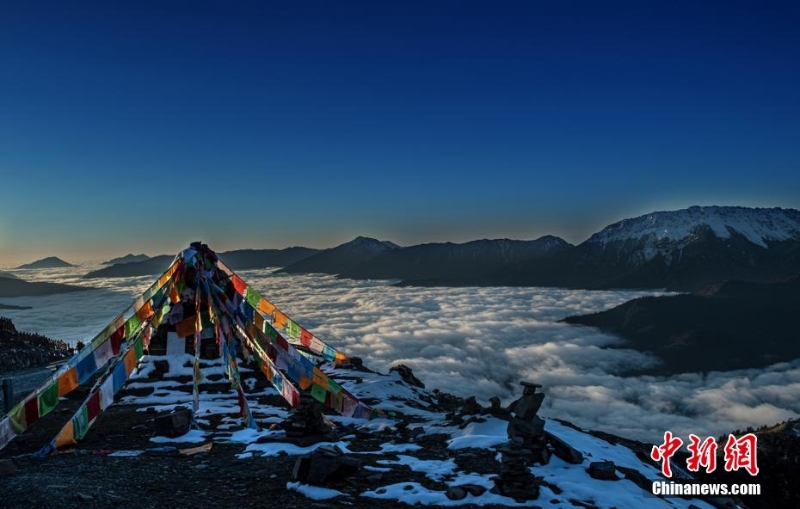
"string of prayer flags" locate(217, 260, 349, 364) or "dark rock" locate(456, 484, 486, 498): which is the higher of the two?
"string of prayer flags" locate(217, 260, 349, 364)

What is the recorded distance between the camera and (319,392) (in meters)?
23.4

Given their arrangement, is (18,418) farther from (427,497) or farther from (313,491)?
(427,497)

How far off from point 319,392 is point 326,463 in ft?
31.3

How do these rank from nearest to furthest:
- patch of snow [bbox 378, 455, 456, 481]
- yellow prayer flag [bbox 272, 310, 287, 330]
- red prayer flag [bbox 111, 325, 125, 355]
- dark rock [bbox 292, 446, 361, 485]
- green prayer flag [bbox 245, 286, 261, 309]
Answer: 1. dark rock [bbox 292, 446, 361, 485]
2. patch of snow [bbox 378, 455, 456, 481]
3. red prayer flag [bbox 111, 325, 125, 355]
4. green prayer flag [bbox 245, 286, 261, 309]
5. yellow prayer flag [bbox 272, 310, 287, 330]

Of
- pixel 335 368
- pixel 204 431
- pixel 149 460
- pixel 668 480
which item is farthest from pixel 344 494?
pixel 335 368

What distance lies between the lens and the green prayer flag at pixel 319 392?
918 inches

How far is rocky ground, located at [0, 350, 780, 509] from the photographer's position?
13227mm

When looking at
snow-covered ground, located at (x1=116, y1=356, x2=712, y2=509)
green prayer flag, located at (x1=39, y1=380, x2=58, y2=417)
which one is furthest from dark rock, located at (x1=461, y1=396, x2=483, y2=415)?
green prayer flag, located at (x1=39, y1=380, x2=58, y2=417)

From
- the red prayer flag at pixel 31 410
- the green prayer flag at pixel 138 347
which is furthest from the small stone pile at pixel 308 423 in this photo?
the red prayer flag at pixel 31 410

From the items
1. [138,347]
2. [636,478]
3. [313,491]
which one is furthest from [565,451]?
[138,347]

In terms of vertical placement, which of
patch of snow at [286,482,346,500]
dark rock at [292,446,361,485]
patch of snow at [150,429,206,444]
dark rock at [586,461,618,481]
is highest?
dark rock at [292,446,361,485]

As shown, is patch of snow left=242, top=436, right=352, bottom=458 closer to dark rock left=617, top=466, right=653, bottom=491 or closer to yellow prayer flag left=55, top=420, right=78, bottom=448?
yellow prayer flag left=55, top=420, right=78, bottom=448

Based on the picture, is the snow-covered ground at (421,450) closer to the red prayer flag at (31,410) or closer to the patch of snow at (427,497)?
the patch of snow at (427,497)

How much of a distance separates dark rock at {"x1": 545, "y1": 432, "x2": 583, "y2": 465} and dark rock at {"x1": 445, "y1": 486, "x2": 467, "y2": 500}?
4.41 meters
